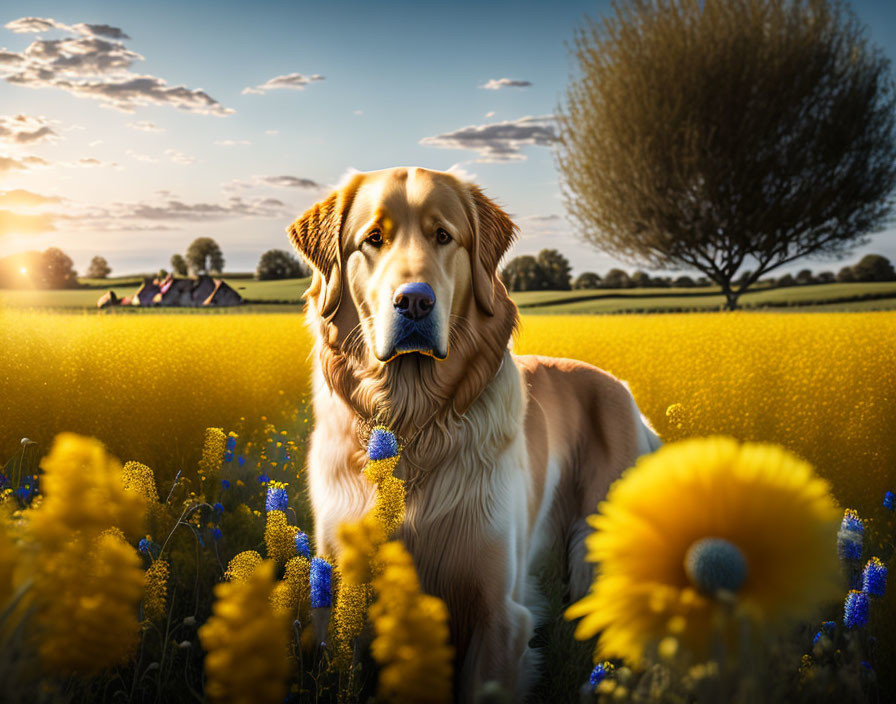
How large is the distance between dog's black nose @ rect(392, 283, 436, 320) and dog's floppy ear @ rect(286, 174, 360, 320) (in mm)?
544

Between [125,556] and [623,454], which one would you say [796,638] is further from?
[125,556]

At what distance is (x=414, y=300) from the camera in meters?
2.08

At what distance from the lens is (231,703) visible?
83 cm

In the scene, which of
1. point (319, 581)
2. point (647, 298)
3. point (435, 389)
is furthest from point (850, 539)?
point (647, 298)

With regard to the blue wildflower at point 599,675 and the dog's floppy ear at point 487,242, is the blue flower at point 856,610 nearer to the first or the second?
the blue wildflower at point 599,675

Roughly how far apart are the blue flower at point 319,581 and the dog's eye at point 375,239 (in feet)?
3.85

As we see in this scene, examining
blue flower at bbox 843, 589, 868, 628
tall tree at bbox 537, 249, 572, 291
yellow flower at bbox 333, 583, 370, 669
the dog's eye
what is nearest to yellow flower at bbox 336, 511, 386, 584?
yellow flower at bbox 333, 583, 370, 669

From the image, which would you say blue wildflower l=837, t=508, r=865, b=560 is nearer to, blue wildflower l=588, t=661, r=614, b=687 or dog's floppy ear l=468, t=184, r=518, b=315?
blue wildflower l=588, t=661, r=614, b=687

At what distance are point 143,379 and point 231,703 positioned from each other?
5.89 metres

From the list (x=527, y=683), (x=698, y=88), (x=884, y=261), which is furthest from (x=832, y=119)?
(x=527, y=683)

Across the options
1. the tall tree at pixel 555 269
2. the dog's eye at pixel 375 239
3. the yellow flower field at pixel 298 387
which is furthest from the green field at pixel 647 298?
the dog's eye at pixel 375 239

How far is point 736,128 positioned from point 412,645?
28.1 metres

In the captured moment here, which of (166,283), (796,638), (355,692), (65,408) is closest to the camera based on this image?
(355,692)

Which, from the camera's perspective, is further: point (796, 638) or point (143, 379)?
point (143, 379)
